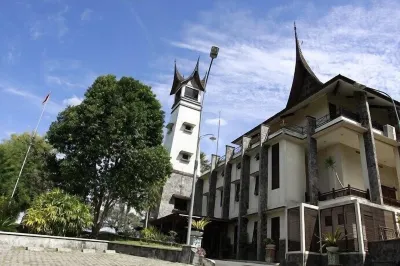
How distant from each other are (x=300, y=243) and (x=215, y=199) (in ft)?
52.1

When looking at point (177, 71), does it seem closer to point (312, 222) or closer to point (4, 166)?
point (4, 166)

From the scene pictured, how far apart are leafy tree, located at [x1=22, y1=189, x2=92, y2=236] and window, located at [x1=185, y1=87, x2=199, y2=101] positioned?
2359cm

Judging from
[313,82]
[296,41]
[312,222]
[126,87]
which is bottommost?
[312,222]

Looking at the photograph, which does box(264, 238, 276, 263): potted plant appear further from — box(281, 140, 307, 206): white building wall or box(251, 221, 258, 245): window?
box(281, 140, 307, 206): white building wall

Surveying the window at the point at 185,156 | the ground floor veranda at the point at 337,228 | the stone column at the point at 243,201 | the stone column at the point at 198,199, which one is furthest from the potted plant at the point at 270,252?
the window at the point at 185,156

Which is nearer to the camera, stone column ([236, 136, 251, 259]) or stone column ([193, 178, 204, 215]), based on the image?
stone column ([236, 136, 251, 259])

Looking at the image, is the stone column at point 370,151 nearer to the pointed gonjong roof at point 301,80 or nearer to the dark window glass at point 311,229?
the dark window glass at point 311,229

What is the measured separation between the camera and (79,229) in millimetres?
20625

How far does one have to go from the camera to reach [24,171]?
110 feet

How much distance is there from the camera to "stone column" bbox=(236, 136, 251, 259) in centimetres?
2597

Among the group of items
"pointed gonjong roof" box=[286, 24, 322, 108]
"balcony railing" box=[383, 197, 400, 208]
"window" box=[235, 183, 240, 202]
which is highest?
"pointed gonjong roof" box=[286, 24, 322, 108]

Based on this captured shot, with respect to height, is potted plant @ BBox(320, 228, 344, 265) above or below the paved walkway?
above

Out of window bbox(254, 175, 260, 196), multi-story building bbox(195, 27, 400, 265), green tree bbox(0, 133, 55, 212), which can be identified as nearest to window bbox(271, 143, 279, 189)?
multi-story building bbox(195, 27, 400, 265)

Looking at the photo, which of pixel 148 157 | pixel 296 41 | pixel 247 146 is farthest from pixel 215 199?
pixel 296 41
